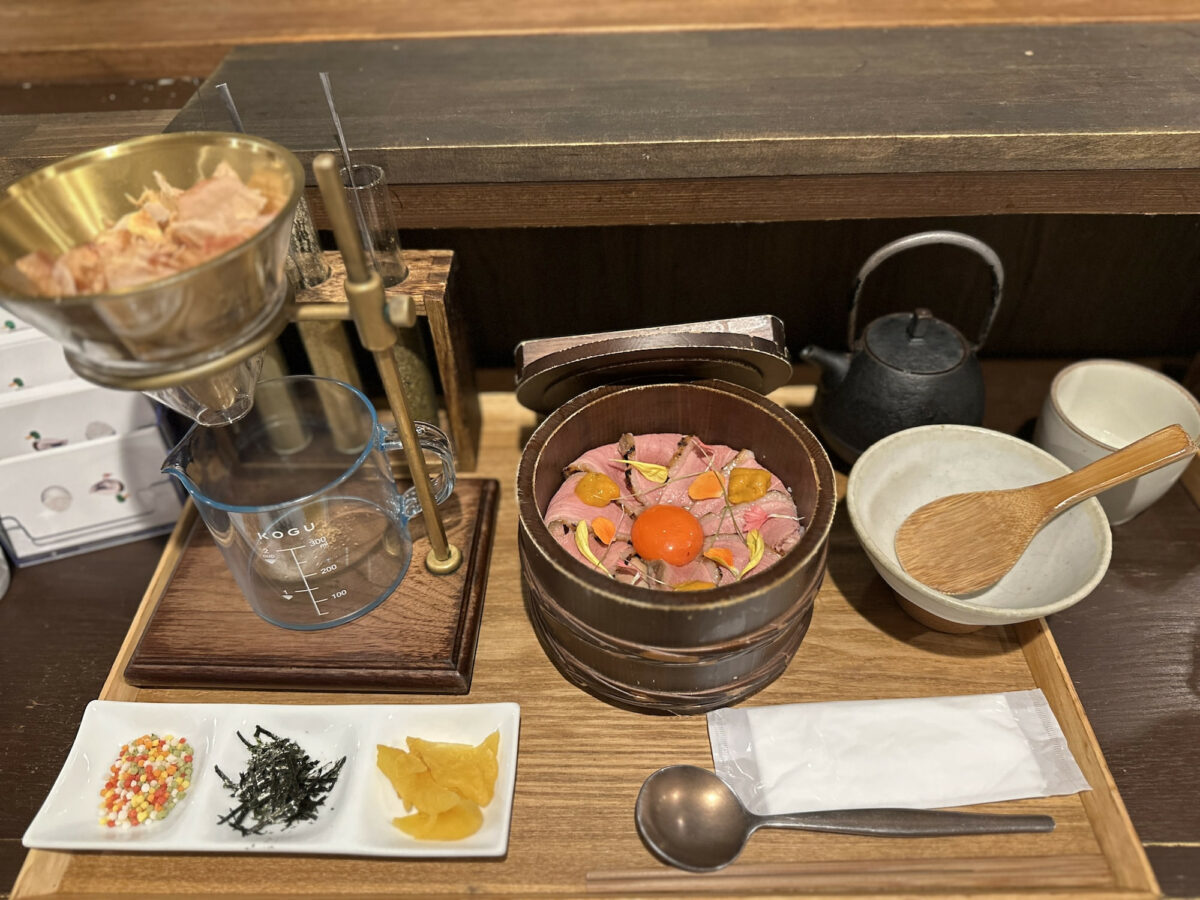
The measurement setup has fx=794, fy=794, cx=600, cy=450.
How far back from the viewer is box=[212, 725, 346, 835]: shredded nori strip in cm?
99

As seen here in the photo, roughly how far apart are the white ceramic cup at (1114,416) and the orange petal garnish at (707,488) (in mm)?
593

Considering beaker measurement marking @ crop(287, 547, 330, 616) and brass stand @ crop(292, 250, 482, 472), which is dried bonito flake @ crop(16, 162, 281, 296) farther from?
beaker measurement marking @ crop(287, 547, 330, 616)

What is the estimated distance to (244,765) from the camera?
1.05 m

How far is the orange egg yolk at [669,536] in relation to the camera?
1108 mm

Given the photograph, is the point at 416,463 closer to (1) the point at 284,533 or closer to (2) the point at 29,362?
(1) the point at 284,533

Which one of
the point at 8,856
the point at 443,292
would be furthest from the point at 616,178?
the point at 8,856

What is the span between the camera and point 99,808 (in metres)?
1.01

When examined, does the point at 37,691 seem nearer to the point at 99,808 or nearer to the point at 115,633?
the point at 115,633

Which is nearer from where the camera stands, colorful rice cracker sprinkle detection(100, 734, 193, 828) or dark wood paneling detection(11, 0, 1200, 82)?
colorful rice cracker sprinkle detection(100, 734, 193, 828)

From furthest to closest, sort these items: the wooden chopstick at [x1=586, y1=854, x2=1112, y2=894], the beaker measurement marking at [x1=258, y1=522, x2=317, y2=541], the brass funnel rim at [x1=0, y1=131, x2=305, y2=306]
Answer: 1. the beaker measurement marking at [x1=258, y1=522, x2=317, y2=541]
2. the wooden chopstick at [x1=586, y1=854, x2=1112, y2=894]
3. the brass funnel rim at [x1=0, y1=131, x2=305, y2=306]

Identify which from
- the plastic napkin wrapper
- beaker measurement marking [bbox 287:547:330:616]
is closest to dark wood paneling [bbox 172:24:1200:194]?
beaker measurement marking [bbox 287:547:330:616]

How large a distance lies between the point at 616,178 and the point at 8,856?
123cm

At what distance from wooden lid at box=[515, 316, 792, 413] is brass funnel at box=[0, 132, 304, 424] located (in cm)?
43

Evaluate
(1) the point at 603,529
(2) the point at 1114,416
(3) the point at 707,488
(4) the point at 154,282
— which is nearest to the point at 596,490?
(1) the point at 603,529
